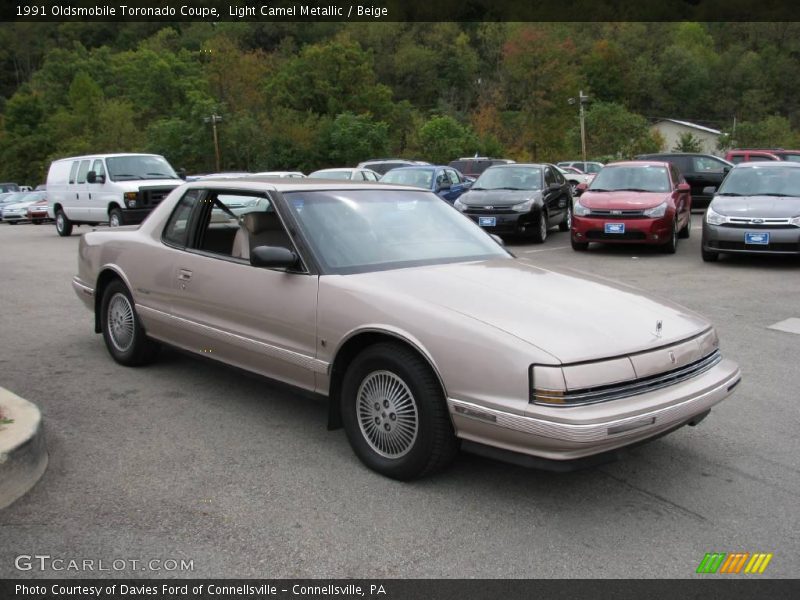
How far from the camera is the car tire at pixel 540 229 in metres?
14.5

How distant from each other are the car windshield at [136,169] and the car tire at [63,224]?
2.75 meters

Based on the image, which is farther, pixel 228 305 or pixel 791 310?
pixel 791 310

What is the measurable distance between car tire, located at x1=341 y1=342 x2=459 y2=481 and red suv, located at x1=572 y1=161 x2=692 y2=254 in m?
9.63

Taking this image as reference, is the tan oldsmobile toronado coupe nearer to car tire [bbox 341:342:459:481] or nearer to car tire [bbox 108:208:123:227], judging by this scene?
car tire [bbox 341:342:459:481]

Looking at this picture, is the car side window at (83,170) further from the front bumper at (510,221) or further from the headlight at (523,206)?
the headlight at (523,206)

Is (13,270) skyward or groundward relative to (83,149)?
groundward

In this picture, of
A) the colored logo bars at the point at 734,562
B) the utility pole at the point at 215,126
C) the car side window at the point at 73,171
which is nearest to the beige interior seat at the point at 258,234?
the colored logo bars at the point at 734,562

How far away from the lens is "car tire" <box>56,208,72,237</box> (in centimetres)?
1977

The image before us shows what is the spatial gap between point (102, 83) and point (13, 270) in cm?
7233

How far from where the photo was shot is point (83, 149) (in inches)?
2101

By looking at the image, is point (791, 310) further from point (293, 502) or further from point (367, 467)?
point (293, 502)

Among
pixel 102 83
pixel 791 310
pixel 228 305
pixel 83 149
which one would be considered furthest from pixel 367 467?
pixel 102 83

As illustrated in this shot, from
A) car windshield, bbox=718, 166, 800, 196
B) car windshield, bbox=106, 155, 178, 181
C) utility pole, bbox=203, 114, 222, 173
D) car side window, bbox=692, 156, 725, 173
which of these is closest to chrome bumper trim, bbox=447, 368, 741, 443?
car windshield, bbox=718, 166, 800, 196

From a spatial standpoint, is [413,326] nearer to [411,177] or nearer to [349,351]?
[349,351]
